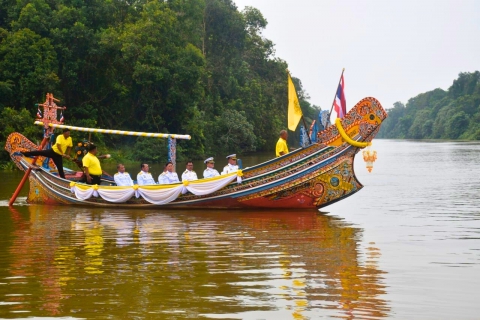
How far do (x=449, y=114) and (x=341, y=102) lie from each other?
4265 inches

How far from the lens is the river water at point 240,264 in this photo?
7.52 metres

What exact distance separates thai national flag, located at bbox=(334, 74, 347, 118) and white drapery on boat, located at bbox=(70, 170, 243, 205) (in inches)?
105

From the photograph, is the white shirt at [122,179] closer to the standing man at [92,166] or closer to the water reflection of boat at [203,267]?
the standing man at [92,166]

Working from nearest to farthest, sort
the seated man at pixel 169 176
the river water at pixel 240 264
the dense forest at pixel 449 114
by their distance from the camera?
the river water at pixel 240 264
the seated man at pixel 169 176
the dense forest at pixel 449 114

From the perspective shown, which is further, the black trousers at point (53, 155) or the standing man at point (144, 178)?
the black trousers at point (53, 155)

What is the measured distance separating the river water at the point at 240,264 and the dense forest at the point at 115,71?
71.4ft

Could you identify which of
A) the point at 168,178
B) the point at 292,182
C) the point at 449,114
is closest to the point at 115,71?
the point at 168,178

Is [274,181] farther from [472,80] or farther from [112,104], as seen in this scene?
[472,80]

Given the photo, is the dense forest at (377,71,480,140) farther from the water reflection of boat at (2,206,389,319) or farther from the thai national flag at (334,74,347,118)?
the water reflection of boat at (2,206,389,319)

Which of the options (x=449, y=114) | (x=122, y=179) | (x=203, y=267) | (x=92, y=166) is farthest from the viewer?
(x=449, y=114)

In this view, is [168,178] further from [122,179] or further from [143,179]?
[122,179]

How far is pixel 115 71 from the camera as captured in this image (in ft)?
141

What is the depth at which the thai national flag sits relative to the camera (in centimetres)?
1620

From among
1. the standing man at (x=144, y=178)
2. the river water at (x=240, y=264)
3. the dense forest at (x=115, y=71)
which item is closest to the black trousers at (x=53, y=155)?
the river water at (x=240, y=264)
